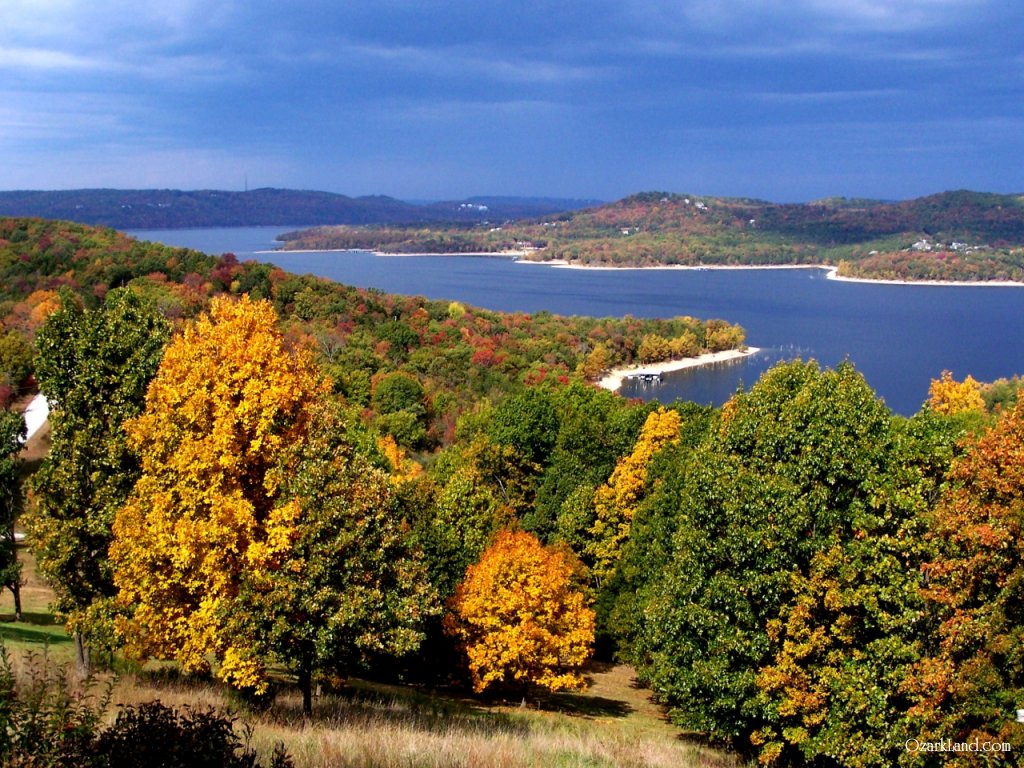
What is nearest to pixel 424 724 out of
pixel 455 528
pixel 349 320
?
pixel 455 528

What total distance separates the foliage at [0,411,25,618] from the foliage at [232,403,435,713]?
1053cm

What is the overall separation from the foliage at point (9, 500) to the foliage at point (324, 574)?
1053 cm

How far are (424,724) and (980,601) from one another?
6.55m

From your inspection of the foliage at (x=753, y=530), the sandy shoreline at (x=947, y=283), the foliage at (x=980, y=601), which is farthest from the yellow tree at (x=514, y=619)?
the sandy shoreline at (x=947, y=283)

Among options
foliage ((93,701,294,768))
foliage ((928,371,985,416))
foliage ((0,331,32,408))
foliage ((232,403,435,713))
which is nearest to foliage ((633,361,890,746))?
foliage ((232,403,435,713))

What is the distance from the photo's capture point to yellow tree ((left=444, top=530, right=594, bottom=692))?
50.1ft

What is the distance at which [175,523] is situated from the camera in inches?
394

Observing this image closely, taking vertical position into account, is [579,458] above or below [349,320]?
below

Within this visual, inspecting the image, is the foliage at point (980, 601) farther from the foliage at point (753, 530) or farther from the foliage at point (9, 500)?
the foliage at point (9, 500)

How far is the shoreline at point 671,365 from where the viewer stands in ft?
273

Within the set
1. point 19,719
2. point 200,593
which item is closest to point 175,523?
point 200,593

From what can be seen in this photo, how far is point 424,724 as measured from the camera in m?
10.2

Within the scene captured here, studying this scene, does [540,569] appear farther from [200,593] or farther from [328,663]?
[200,593]

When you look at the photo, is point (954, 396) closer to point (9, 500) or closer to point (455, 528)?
point (455, 528)
